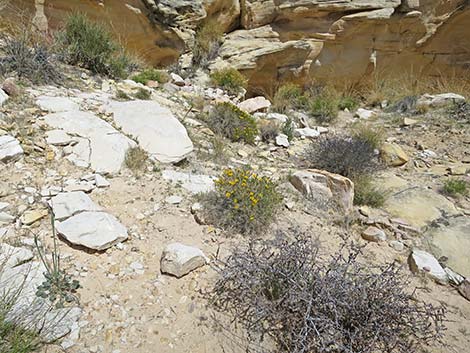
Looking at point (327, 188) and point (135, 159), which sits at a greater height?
point (135, 159)

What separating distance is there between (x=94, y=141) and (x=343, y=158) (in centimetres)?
284

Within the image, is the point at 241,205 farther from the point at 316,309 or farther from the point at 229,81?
the point at 229,81

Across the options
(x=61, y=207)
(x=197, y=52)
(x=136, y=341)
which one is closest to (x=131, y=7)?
(x=197, y=52)

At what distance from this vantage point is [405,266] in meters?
2.21

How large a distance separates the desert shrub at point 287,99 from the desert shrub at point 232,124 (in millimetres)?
1949

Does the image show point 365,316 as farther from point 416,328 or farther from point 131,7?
point 131,7

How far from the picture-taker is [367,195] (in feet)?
9.60

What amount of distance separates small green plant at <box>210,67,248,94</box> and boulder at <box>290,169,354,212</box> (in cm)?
340

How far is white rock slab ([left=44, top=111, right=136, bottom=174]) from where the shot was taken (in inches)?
95.7

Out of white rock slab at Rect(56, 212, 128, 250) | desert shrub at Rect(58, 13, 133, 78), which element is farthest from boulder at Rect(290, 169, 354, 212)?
desert shrub at Rect(58, 13, 133, 78)

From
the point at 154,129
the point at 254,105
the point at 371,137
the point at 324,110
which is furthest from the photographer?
the point at 324,110

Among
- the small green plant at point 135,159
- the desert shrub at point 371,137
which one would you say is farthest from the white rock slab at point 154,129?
the desert shrub at point 371,137

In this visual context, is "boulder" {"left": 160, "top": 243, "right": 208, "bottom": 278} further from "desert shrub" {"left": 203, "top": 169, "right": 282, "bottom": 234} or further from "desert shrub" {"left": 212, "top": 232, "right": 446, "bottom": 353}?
"desert shrub" {"left": 203, "top": 169, "right": 282, "bottom": 234}

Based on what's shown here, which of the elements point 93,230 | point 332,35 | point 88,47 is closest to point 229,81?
point 88,47
